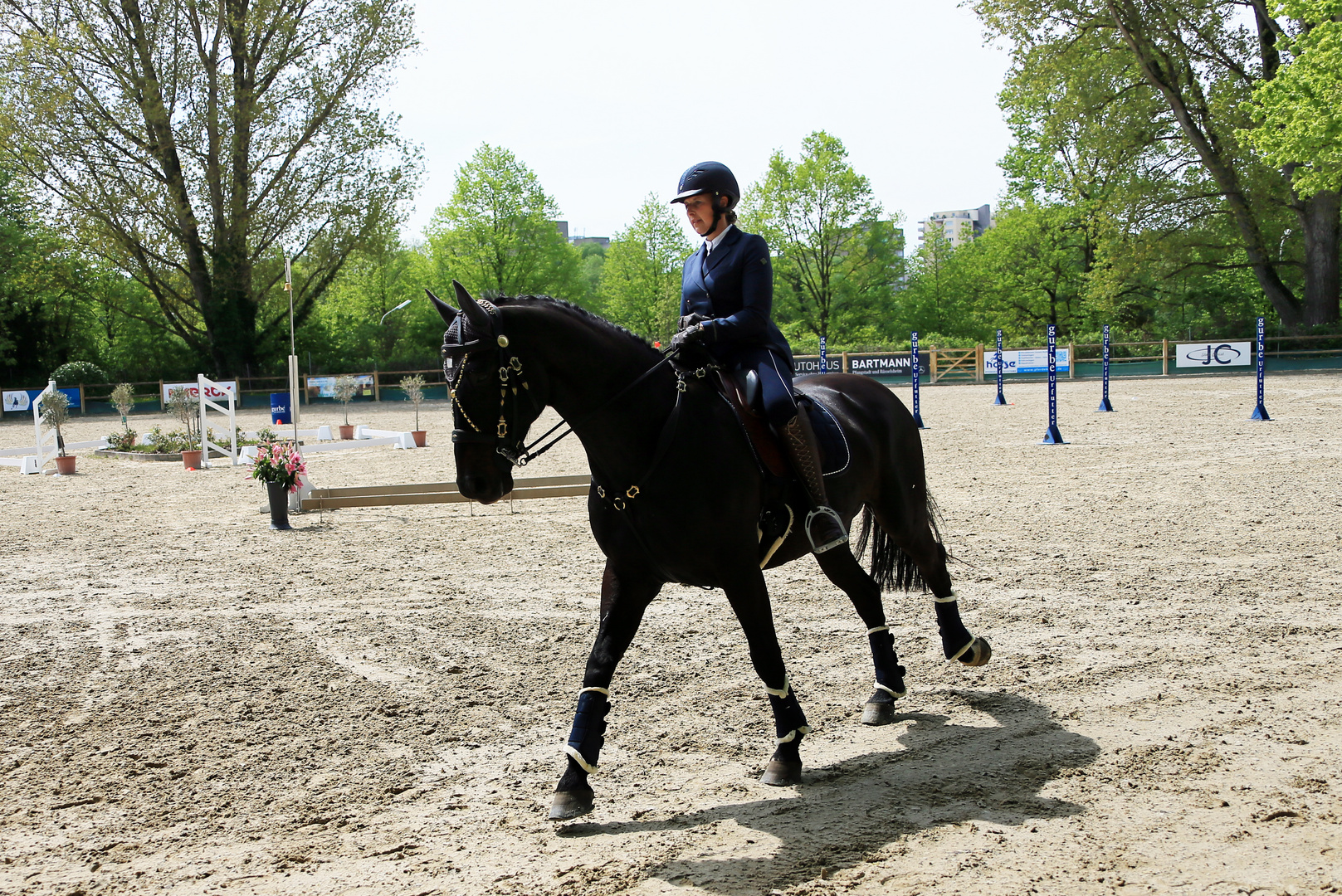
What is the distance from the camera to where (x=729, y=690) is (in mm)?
5375

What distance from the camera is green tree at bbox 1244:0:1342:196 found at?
2478cm

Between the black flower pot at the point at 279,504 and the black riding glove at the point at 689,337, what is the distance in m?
8.87

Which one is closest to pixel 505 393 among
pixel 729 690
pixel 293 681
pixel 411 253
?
pixel 729 690

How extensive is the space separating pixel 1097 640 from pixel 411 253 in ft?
190

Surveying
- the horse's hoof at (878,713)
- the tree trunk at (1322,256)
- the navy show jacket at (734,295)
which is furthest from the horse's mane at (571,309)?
the tree trunk at (1322,256)

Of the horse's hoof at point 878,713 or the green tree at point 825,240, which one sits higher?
the green tree at point 825,240

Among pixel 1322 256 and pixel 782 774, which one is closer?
pixel 782 774

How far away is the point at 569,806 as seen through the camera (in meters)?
3.78

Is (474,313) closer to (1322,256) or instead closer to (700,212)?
(700,212)

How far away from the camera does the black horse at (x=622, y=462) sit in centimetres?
371

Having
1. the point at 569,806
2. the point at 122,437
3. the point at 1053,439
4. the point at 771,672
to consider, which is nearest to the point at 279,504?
the point at 569,806

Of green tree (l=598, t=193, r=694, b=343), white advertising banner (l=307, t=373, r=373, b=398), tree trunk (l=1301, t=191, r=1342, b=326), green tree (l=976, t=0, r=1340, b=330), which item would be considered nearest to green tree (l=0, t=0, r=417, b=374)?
white advertising banner (l=307, t=373, r=373, b=398)

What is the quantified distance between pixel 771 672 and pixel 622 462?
44.9 inches

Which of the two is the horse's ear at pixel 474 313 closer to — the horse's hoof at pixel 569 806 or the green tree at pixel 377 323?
the horse's hoof at pixel 569 806
